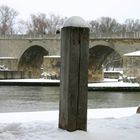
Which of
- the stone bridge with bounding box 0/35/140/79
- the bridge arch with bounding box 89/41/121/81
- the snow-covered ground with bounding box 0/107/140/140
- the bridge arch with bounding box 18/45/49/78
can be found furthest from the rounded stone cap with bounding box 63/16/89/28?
the bridge arch with bounding box 18/45/49/78

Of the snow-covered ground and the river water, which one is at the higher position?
the snow-covered ground

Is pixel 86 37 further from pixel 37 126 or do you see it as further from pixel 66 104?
pixel 37 126

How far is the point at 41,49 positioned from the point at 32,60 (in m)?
2.24

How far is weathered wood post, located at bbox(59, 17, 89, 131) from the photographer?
4777 millimetres

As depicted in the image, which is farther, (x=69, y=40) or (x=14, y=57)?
(x=14, y=57)

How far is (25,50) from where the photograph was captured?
49156mm

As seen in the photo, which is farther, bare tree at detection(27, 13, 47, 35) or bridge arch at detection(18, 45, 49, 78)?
bare tree at detection(27, 13, 47, 35)

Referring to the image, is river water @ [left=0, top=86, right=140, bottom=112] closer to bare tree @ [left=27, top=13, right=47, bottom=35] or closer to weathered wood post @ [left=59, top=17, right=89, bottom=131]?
weathered wood post @ [left=59, top=17, right=89, bottom=131]

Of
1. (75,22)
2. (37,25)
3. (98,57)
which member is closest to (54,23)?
(37,25)

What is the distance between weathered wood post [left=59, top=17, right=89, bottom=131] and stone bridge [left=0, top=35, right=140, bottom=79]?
3774cm

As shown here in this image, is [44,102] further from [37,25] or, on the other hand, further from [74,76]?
[37,25]

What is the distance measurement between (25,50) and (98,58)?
8.97 metres

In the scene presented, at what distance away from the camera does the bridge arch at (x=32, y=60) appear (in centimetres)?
5009

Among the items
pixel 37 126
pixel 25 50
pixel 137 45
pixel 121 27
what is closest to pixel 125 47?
pixel 137 45
